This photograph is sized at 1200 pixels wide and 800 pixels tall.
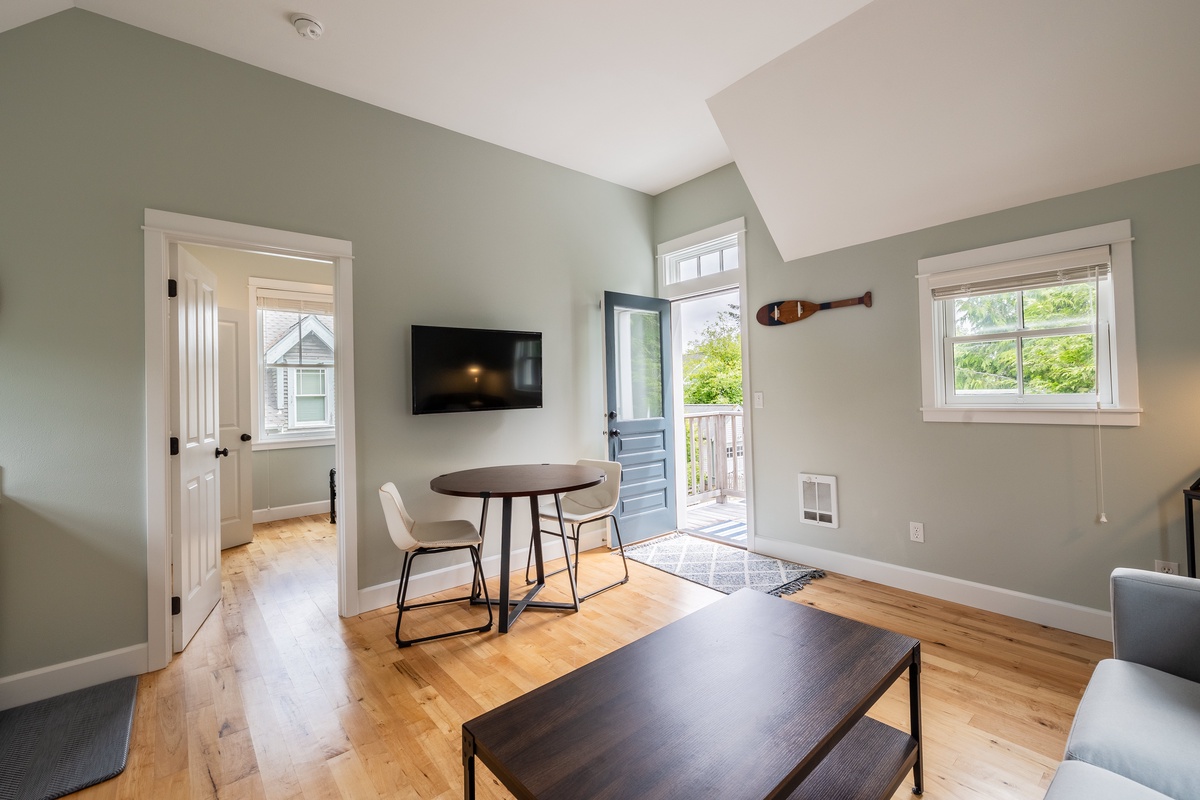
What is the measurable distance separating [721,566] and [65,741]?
3308 millimetres

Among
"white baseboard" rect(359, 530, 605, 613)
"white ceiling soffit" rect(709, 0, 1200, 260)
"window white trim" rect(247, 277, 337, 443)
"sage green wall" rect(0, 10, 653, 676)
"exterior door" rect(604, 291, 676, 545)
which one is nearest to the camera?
"white ceiling soffit" rect(709, 0, 1200, 260)

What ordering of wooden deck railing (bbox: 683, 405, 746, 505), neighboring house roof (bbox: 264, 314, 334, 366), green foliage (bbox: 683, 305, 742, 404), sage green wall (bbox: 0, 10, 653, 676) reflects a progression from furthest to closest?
green foliage (bbox: 683, 305, 742, 404), wooden deck railing (bbox: 683, 405, 746, 505), neighboring house roof (bbox: 264, 314, 334, 366), sage green wall (bbox: 0, 10, 653, 676)

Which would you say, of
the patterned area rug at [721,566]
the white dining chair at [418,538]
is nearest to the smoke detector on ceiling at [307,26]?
the white dining chair at [418,538]

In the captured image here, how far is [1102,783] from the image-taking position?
105 cm

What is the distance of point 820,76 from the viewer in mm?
2592

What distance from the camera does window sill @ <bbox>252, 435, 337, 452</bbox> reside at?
5103 millimetres

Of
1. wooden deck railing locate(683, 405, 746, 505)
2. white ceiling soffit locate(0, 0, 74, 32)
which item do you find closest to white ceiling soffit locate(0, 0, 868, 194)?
white ceiling soffit locate(0, 0, 74, 32)

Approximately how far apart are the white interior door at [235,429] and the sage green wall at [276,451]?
27 centimetres

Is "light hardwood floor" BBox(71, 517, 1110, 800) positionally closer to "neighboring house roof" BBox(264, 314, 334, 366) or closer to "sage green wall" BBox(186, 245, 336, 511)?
"sage green wall" BBox(186, 245, 336, 511)

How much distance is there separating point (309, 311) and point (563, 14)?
422cm

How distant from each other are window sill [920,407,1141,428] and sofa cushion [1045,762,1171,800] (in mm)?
Result: 2031

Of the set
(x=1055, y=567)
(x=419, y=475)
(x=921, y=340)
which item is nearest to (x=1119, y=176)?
(x=921, y=340)

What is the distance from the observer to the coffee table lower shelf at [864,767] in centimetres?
136

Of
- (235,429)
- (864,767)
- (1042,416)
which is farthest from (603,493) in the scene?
(235,429)
